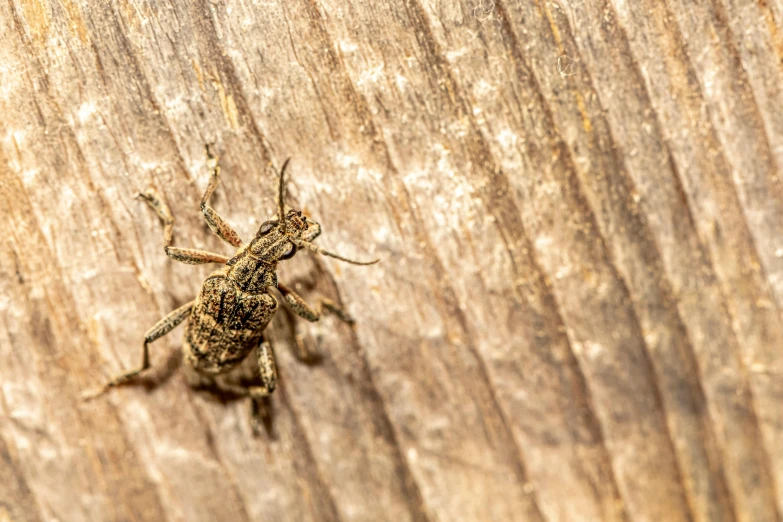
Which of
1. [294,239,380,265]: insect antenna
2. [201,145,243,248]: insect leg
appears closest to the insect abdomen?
[201,145,243,248]: insect leg

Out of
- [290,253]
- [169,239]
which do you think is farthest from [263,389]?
[169,239]

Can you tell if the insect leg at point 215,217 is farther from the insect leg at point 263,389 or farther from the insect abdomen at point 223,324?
the insect leg at point 263,389

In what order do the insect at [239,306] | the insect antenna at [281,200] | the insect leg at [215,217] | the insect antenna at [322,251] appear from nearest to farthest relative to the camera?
1. the insect antenna at [281,200]
2. the insect leg at [215,217]
3. the insect antenna at [322,251]
4. the insect at [239,306]

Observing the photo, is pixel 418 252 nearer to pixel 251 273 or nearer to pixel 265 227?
pixel 265 227

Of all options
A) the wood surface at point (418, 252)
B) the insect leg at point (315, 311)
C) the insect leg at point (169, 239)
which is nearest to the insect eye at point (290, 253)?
the wood surface at point (418, 252)

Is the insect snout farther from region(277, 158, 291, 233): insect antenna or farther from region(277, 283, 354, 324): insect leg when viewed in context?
region(277, 283, 354, 324): insect leg

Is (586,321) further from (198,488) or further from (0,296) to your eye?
(0,296)

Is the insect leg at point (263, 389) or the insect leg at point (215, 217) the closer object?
the insect leg at point (215, 217)
